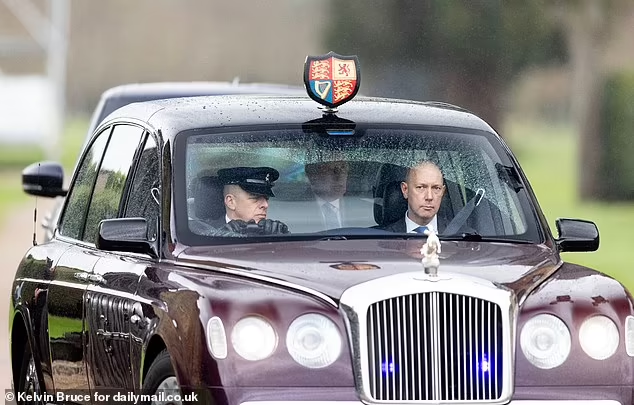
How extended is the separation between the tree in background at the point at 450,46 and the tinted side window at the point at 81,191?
3327 centimetres

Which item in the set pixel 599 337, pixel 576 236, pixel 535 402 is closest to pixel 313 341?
pixel 535 402

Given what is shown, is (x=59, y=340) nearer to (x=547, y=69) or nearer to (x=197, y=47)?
(x=547, y=69)

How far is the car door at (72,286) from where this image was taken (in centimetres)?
820

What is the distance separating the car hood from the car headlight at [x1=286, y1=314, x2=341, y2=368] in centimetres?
10

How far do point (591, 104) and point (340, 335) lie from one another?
34.6 metres

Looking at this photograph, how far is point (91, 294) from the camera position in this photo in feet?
26.2

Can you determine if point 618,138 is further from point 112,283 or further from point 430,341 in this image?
point 430,341

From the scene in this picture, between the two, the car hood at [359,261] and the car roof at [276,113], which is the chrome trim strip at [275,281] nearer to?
the car hood at [359,261]

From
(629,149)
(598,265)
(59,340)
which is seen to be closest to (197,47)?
(629,149)

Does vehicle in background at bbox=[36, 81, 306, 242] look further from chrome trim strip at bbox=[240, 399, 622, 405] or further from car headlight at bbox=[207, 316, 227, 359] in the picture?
chrome trim strip at bbox=[240, 399, 622, 405]

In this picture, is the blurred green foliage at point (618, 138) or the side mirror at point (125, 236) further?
the blurred green foliage at point (618, 138)

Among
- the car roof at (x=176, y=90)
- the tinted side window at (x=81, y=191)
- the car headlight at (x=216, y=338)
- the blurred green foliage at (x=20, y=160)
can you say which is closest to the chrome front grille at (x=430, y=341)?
the car headlight at (x=216, y=338)

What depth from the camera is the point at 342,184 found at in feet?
25.4

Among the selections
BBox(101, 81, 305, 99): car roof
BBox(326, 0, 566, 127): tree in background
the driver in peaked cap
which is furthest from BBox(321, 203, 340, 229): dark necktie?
BBox(326, 0, 566, 127): tree in background
